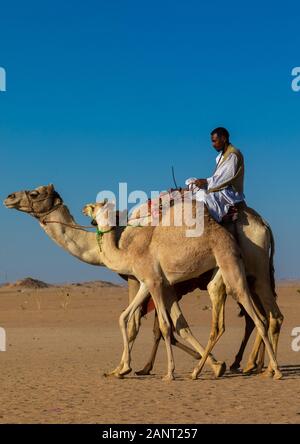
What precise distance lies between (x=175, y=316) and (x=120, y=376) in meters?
1.11

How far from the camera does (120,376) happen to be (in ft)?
37.8

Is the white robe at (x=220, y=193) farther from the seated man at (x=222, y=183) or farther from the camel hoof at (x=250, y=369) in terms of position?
the camel hoof at (x=250, y=369)

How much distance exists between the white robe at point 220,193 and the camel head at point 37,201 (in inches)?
76.1

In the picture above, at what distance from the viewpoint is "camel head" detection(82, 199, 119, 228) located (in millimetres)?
11891

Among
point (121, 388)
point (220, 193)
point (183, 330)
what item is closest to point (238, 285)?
point (183, 330)

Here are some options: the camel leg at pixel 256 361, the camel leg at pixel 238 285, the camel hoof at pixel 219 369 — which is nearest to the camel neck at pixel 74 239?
the camel leg at pixel 238 285

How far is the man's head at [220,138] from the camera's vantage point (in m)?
11.9

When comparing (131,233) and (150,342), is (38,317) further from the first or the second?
(131,233)

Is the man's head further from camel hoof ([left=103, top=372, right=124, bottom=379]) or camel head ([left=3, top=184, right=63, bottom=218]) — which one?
camel hoof ([left=103, top=372, right=124, bottom=379])

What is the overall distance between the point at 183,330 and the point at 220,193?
6.23ft

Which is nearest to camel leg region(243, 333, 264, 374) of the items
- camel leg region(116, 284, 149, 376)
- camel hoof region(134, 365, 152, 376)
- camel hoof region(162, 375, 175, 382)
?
camel hoof region(134, 365, 152, 376)

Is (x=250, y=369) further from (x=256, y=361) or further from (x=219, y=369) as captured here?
(x=219, y=369)
